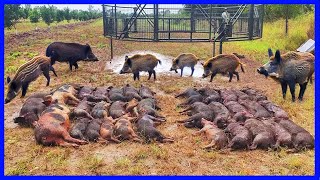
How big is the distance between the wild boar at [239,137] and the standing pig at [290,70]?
3.43 metres

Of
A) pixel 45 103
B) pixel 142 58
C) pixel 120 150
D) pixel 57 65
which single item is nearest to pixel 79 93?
pixel 45 103

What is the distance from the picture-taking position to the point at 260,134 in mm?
7195

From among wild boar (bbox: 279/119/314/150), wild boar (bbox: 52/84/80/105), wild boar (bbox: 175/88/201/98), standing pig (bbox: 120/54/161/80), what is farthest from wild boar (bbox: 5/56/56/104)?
wild boar (bbox: 279/119/314/150)

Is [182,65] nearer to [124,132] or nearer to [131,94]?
[131,94]

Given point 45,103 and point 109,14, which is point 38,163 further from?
point 109,14

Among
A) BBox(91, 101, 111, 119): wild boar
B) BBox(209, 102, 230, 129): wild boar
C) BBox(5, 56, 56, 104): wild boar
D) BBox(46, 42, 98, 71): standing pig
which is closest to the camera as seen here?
BBox(209, 102, 230, 129): wild boar

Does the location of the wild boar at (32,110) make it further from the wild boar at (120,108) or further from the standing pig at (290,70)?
the standing pig at (290,70)

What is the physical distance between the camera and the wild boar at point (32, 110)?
27.2ft

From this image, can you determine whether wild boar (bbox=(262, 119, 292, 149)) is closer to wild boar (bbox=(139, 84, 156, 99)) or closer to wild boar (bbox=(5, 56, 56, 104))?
A: wild boar (bbox=(139, 84, 156, 99))

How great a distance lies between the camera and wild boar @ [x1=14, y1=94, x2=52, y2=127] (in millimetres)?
8289

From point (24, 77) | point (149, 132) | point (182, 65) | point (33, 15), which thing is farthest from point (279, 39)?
point (33, 15)

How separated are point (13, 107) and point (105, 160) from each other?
4.36 meters

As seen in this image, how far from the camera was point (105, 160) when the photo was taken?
Result: 259 inches

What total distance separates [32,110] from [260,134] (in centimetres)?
505
